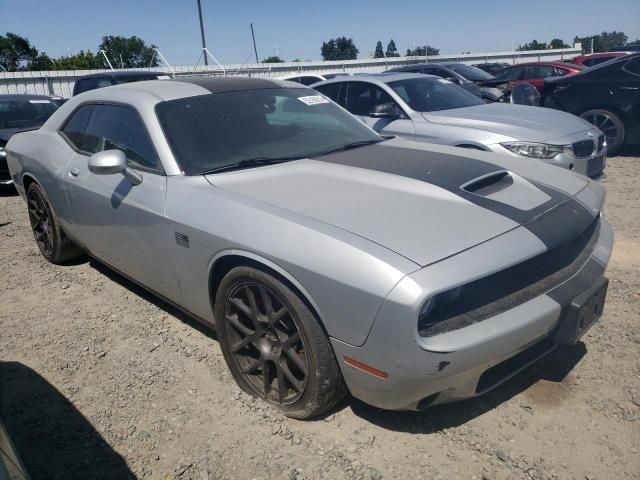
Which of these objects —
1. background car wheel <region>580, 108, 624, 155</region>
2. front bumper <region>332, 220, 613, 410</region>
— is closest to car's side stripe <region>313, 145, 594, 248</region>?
front bumper <region>332, 220, 613, 410</region>

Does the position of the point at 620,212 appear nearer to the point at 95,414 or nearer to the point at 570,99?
the point at 570,99

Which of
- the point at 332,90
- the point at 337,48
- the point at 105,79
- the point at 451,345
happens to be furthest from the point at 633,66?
the point at 337,48

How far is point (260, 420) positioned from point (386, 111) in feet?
14.7

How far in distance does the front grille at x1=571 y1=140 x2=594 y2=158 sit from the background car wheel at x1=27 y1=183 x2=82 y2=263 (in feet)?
16.2

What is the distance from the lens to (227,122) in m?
3.18

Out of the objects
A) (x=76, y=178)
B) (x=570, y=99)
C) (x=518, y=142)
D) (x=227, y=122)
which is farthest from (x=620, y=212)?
(x=76, y=178)

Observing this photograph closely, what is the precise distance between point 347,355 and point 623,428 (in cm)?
132

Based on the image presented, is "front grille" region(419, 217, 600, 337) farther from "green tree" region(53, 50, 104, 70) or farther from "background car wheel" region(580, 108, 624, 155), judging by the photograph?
"green tree" region(53, 50, 104, 70)

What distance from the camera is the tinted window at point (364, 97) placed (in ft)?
20.9

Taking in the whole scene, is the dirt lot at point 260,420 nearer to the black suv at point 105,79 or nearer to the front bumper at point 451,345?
the front bumper at point 451,345

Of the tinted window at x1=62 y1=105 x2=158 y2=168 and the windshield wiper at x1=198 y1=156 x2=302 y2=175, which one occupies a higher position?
the tinted window at x1=62 y1=105 x2=158 y2=168

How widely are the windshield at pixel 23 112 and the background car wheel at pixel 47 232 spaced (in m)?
4.15

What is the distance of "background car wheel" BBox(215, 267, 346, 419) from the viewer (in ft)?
7.30

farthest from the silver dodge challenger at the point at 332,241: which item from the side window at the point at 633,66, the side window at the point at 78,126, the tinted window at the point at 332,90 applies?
the side window at the point at 633,66
